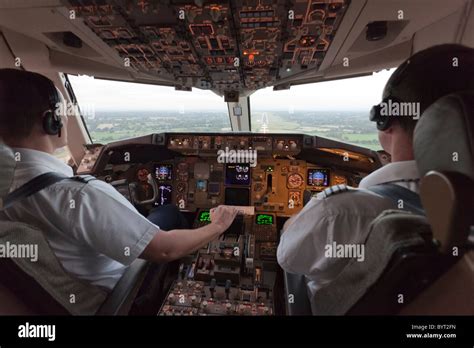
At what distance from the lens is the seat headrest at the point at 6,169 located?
2.27ft

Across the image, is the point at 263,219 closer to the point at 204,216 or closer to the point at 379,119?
the point at 204,216

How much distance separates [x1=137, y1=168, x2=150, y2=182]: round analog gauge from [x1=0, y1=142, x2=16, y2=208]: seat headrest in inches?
73.4

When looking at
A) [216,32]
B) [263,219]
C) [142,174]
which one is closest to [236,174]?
[263,219]

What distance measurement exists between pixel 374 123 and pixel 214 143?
1709mm

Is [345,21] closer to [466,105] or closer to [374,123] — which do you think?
[374,123]

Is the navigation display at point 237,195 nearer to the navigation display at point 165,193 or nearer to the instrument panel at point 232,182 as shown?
the instrument panel at point 232,182

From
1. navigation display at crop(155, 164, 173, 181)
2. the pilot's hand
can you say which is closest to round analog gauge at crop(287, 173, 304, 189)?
navigation display at crop(155, 164, 173, 181)

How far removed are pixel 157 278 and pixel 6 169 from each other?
0.95 m

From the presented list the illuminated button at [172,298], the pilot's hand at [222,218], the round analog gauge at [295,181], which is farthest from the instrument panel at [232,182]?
the pilot's hand at [222,218]

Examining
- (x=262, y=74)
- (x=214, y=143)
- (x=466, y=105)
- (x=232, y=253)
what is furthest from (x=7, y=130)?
(x=262, y=74)

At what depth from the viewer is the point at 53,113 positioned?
2.57 ft

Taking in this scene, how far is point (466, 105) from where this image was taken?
48 centimetres

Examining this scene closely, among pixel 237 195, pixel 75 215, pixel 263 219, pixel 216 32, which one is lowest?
pixel 263 219

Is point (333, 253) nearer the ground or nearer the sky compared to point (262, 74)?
nearer the ground
